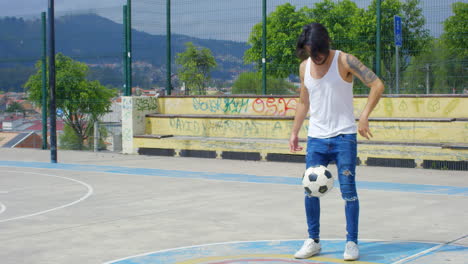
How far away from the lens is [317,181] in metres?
5.89

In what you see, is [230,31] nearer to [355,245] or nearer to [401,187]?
[401,187]

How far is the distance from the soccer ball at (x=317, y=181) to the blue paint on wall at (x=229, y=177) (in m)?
5.22

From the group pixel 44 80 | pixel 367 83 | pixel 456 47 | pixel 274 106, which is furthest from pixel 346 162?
pixel 44 80

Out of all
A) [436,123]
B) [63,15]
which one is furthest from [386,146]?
[63,15]

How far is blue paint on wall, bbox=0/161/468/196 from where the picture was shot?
36.1ft

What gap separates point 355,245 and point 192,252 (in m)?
1.61

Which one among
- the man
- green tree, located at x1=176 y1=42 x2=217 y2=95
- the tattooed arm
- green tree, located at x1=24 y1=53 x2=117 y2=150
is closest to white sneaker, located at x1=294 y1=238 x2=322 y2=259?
the man

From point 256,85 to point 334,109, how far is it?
37.5ft

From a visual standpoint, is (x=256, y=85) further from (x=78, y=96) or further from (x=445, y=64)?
(x=78, y=96)

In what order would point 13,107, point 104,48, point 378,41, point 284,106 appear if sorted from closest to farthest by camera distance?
point 378,41 → point 284,106 → point 104,48 → point 13,107

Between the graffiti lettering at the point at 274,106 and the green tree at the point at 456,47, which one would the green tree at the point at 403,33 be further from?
the graffiti lettering at the point at 274,106

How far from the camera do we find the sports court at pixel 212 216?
6.25 m

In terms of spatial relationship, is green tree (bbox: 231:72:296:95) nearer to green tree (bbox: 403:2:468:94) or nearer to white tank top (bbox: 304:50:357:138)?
green tree (bbox: 403:2:468:94)

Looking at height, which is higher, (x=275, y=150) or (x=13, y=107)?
(x=13, y=107)
